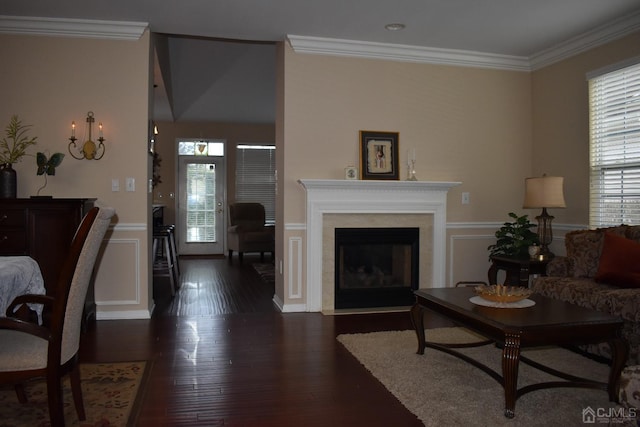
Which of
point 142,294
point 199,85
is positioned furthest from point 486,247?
point 199,85

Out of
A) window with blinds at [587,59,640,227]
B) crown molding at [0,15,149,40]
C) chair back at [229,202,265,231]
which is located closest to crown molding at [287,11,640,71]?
window with blinds at [587,59,640,227]

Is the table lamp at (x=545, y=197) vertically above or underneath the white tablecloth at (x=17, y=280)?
above

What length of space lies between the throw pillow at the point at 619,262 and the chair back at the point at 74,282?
10.6 feet

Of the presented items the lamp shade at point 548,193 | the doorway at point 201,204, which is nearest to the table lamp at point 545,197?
the lamp shade at point 548,193

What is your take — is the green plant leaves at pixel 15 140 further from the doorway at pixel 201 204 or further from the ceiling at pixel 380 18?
the doorway at pixel 201 204

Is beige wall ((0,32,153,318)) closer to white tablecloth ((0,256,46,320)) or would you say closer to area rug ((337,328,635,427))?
white tablecloth ((0,256,46,320))

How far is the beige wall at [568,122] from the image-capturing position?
466 centimetres

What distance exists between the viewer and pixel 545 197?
14.5ft

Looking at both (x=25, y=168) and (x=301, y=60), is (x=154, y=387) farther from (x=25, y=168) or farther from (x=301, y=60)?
(x=301, y=60)

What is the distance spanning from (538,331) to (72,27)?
428 centimetres

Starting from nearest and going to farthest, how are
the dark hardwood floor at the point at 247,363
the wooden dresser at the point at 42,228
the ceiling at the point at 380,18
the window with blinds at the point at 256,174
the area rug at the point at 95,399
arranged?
the area rug at the point at 95,399, the dark hardwood floor at the point at 247,363, the wooden dresser at the point at 42,228, the ceiling at the point at 380,18, the window with blinds at the point at 256,174

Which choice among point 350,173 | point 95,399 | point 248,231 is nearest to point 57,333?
point 95,399

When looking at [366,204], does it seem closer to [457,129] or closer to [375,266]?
[375,266]

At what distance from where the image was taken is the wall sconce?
14.2 feet
